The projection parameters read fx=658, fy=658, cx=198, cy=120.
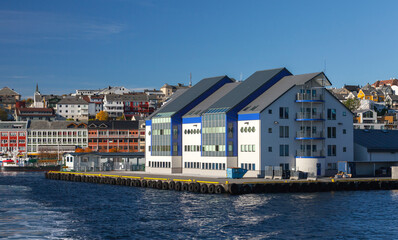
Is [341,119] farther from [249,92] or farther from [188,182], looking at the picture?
[188,182]

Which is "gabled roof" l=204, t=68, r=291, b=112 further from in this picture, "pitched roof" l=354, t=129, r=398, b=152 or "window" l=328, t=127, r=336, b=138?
"pitched roof" l=354, t=129, r=398, b=152

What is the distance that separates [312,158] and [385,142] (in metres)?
17.0

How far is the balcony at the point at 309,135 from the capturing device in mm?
99881

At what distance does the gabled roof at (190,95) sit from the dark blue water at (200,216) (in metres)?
30.8

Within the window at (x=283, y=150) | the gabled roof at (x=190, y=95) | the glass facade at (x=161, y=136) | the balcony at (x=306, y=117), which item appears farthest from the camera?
the gabled roof at (x=190, y=95)

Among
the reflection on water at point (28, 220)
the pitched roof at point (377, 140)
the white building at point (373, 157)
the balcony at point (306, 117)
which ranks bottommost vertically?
the reflection on water at point (28, 220)

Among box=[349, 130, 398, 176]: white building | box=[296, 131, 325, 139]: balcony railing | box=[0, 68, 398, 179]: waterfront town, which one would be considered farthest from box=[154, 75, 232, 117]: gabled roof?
box=[349, 130, 398, 176]: white building

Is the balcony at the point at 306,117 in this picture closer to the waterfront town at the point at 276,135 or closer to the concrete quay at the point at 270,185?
the waterfront town at the point at 276,135

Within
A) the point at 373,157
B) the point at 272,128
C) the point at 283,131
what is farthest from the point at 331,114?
the point at 272,128

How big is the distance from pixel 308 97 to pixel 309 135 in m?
5.93

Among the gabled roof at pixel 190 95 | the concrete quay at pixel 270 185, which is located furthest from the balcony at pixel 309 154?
the gabled roof at pixel 190 95

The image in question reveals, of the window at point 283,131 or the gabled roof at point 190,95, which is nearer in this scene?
the window at point 283,131

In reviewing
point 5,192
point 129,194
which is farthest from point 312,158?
point 5,192

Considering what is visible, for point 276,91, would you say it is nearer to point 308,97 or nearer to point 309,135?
point 308,97
